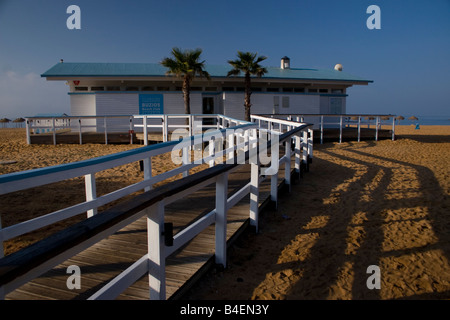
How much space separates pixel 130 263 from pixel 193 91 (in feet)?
61.9

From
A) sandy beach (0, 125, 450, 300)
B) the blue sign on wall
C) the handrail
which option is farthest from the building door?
the handrail

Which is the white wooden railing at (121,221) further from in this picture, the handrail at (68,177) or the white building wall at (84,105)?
the white building wall at (84,105)

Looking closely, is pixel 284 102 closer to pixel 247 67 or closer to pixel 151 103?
pixel 247 67

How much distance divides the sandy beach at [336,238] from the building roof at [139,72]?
13.0 meters

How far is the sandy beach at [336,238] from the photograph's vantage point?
10.2 ft

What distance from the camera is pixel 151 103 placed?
66.5ft

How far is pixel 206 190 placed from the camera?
6016 mm

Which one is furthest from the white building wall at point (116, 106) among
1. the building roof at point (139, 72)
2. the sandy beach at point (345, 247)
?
the sandy beach at point (345, 247)

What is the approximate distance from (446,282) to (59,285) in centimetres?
367

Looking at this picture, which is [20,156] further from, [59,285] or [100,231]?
[100,231]

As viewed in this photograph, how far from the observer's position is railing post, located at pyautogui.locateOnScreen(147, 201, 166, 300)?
88.4 inches

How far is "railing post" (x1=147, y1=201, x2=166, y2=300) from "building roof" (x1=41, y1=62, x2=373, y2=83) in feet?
60.7

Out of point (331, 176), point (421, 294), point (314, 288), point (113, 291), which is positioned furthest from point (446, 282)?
point (331, 176)

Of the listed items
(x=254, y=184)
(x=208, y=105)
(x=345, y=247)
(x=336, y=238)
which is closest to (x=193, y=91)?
(x=208, y=105)
